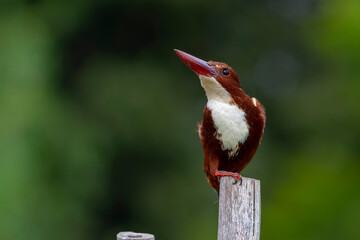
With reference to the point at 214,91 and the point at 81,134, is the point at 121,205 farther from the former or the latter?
the point at 214,91

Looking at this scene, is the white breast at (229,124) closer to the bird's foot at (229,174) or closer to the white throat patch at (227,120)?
the white throat patch at (227,120)

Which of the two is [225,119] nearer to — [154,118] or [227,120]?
[227,120]

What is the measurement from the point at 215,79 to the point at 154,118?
9.61 ft

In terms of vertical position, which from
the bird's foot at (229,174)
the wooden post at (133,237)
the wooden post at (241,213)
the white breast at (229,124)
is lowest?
the wooden post at (133,237)

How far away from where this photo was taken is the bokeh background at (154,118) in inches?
195

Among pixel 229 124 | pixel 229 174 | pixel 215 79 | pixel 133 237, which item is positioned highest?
pixel 215 79

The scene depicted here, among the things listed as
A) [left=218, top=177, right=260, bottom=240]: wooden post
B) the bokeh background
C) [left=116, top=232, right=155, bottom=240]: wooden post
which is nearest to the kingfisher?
[left=218, top=177, right=260, bottom=240]: wooden post

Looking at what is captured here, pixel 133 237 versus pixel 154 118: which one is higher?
pixel 154 118

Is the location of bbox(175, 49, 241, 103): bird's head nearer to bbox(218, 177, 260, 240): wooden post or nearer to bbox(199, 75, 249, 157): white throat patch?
bbox(199, 75, 249, 157): white throat patch

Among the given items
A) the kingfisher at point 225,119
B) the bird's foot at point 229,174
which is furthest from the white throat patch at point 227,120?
the bird's foot at point 229,174

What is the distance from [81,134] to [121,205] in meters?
0.87

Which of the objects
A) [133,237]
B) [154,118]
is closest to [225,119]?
[133,237]

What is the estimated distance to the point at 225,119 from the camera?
2.63m

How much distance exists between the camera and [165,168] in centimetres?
570
